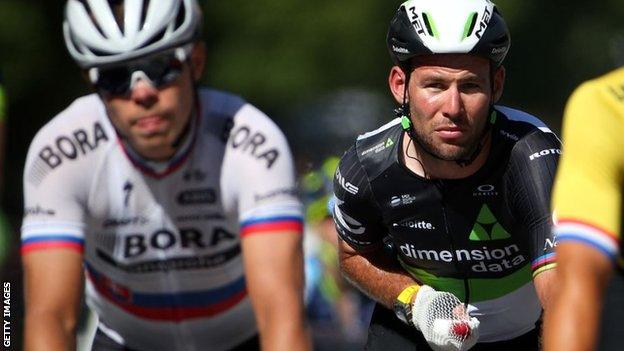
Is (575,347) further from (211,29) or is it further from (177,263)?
(211,29)

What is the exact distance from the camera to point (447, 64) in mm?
6734

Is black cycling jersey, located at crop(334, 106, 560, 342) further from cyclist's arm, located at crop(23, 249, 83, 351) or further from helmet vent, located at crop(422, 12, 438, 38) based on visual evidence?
cyclist's arm, located at crop(23, 249, 83, 351)

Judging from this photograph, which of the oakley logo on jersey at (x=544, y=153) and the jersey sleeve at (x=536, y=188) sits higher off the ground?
the oakley logo on jersey at (x=544, y=153)

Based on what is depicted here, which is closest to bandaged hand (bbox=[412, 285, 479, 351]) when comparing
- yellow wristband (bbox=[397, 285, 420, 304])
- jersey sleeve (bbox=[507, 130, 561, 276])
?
yellow wristband (bbox=[397, 285, 420, 304])

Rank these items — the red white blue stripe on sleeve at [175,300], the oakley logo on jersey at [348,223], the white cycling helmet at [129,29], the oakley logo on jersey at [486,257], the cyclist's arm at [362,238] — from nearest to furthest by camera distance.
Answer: the white cycling helmet at [129,29] < the red white blue stripe on sleeve at [175,300] < the oakley logo on jersey at [486,257] < the cyclist's arm at [362,238] < the oakley logo on jersey at [348,223]

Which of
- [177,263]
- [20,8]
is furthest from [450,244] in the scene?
[20,8]

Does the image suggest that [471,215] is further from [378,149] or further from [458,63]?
[458,63]

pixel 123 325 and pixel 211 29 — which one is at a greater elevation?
pixel 123 325

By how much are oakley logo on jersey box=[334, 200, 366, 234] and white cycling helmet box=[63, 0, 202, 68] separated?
125 centimetres

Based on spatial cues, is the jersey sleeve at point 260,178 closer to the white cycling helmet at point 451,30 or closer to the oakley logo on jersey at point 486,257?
the white cycling helmet at point 451,30

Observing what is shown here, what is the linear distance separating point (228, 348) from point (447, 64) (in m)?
1.38

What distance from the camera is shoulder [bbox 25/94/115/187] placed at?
5.97 metres

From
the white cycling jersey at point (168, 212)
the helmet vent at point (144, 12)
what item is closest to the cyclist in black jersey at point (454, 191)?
the white cycling jersey at point (168, 212)

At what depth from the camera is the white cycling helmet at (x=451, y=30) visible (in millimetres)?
6719
